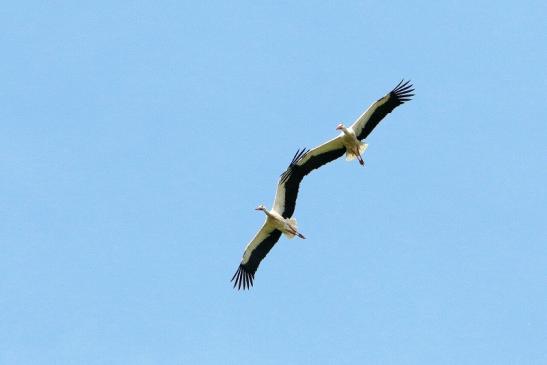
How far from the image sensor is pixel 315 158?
6875cm

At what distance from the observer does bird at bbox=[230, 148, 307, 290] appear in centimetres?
6844

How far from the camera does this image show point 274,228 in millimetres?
69062

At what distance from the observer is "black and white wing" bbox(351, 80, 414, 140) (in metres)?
68.6

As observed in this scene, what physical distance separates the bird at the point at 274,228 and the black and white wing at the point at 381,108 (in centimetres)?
154

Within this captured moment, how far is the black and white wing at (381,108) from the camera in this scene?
225 feet

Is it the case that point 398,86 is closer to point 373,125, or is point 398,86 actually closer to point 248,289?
point 373,125

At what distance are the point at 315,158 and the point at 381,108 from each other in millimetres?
1930

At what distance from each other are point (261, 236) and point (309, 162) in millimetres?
2141

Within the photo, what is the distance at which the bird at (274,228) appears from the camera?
68438mm

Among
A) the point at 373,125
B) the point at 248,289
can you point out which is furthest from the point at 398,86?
the point at 248,289

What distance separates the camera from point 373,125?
6881cm

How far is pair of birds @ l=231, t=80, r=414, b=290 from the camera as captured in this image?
6844 centimetres

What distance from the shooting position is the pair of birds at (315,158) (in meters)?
68.4

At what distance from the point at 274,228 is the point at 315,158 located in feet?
6.31
